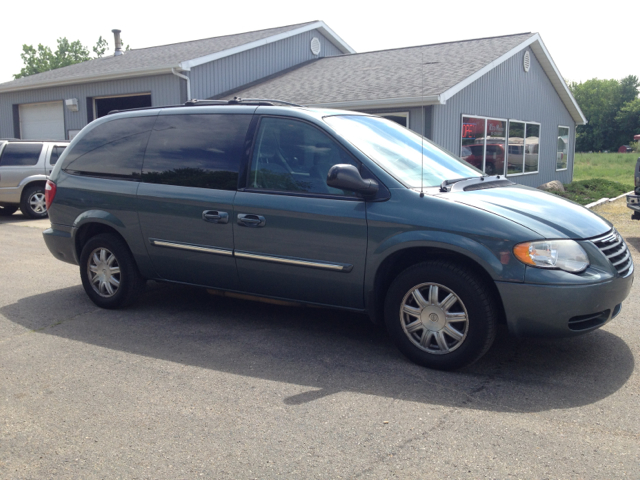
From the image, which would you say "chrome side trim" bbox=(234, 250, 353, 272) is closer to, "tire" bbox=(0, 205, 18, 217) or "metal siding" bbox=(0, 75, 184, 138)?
"tire" bbox=(0, 205, 18, 217)

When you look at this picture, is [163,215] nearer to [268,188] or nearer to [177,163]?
[177,163]

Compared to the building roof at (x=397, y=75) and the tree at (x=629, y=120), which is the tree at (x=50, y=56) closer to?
the building roof at (x=397, y=75)

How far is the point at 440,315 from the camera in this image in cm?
415

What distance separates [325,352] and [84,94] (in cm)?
1798

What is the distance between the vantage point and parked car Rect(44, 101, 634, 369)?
3.97 metres

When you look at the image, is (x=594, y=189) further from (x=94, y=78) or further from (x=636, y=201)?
(x=94, y=78)

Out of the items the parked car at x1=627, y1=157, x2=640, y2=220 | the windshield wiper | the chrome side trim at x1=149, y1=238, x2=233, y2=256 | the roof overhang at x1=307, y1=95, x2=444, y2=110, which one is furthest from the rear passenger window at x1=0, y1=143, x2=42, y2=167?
the parked car at x1=627, y1=157, x2=640, y2=220

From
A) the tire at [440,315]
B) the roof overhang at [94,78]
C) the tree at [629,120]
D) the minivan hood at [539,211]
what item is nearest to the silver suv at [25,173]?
the roof overhang at [94,78]

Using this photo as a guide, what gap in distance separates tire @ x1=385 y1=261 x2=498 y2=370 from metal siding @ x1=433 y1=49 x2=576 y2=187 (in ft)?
37.3

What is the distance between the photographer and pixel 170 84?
1764 cm

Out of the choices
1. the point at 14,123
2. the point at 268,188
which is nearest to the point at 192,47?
the point at 14,123

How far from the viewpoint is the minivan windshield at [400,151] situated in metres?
4.60

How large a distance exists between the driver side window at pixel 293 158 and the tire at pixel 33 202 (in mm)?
10254

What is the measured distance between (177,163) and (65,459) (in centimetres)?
285
